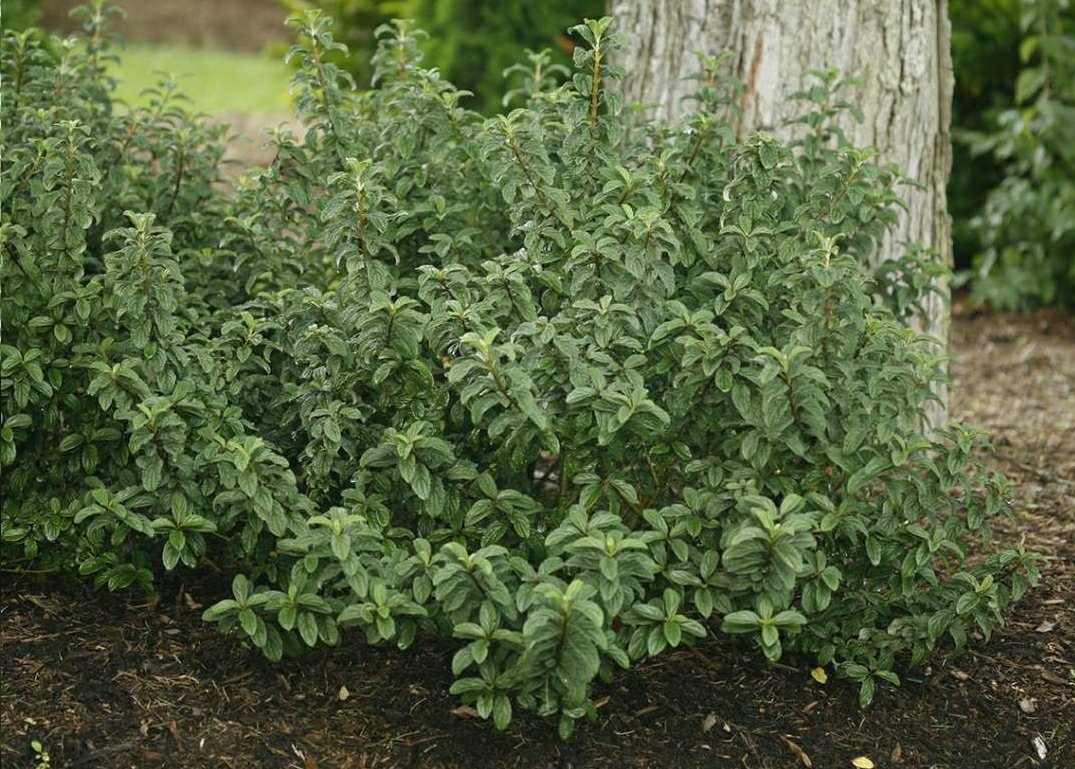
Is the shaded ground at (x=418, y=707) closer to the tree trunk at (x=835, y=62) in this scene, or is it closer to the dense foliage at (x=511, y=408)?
the dense foliage at (x=511, y=408)

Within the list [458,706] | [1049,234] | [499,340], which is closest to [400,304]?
[499,340]

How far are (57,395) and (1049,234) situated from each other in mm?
5338


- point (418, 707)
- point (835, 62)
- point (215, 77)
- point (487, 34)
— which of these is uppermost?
point (215, 77)

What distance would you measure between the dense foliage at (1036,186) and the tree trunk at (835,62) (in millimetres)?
2089

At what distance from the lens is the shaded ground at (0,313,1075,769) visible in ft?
10.2

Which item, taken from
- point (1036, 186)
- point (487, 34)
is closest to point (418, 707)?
point (1036, 186)

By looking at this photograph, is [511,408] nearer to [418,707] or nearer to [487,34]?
[418,707]

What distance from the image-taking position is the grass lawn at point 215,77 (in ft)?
45.5

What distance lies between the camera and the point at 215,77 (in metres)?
16.3

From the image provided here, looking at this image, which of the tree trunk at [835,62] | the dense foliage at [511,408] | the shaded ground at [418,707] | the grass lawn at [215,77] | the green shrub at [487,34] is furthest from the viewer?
the grass lawn at [215,77]

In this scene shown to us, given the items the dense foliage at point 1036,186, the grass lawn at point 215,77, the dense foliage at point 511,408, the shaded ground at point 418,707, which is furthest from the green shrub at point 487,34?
the shaded ground at point 418,707

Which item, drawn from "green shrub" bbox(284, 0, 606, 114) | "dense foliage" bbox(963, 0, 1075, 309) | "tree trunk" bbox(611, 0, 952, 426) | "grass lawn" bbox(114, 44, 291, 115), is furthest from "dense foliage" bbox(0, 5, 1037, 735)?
"grass lawn" bbox(114, 44, 291, 115)

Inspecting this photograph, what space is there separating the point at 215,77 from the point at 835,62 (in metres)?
12.9

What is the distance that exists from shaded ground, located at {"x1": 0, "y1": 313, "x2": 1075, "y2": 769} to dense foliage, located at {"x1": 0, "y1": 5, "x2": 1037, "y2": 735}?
0.11 m
